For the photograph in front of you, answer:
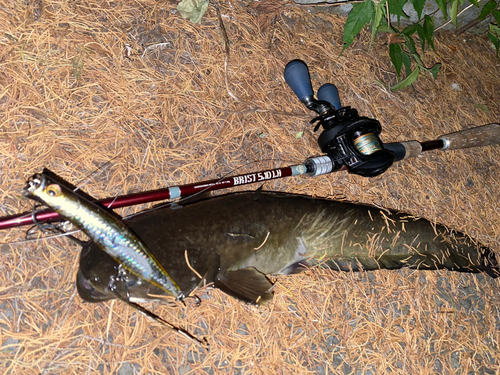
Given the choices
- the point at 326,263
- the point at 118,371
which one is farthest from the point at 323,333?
the point at 118,371

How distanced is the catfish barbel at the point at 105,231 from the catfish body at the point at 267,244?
92mm

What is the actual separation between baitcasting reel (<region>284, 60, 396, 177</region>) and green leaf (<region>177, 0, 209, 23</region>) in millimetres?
777

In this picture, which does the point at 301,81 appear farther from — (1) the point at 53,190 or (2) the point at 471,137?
(1) the point at 53,190

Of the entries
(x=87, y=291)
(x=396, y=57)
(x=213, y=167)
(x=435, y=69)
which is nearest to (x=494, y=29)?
(x=435, y=69)

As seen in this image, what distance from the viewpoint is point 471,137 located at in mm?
2857

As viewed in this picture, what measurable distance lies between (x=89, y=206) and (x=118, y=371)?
1062 millimetres

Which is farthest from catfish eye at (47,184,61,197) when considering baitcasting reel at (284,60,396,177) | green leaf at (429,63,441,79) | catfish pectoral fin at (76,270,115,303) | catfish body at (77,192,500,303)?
green leaf at (429,63,441,79)

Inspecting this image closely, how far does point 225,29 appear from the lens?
2.65 m

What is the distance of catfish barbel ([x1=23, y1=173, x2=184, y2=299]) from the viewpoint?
4.71ft

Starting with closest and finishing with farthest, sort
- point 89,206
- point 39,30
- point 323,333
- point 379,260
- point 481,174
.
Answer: point 89,206, point 39,30, point 323,333, point 379,260, point 481,174

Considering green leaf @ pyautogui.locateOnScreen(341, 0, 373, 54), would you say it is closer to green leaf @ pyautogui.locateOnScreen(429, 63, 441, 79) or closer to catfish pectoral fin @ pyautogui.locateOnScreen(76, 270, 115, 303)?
green leaf @ pyautogui.locateOnScreen(429, 63, 441, 79)

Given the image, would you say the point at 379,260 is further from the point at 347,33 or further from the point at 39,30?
the point at 39,30

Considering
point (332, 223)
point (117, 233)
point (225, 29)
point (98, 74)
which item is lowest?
point (332, 223)

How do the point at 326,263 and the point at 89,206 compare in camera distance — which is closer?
the point at 89,206
